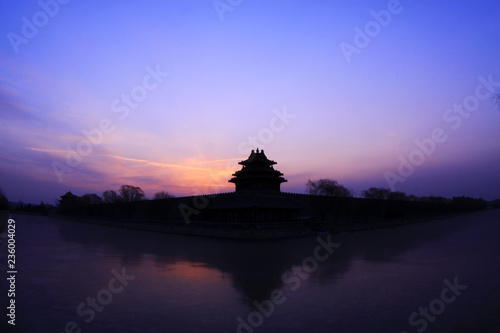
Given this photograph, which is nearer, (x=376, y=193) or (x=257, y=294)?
(x=257, y=294)

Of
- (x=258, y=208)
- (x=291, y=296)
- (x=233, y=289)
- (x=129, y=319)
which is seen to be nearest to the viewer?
(x=129, y=319)

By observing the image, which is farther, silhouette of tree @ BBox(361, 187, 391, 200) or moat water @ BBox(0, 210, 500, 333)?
silhouette of tree @ BBox(361, 187, 391, 200)

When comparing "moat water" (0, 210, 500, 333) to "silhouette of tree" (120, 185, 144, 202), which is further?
"silhouette of tree" (120, 185, 144, 202)

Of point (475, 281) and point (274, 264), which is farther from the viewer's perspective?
point (274, 264)

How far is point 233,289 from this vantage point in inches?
517

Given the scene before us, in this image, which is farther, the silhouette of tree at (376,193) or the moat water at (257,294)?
the silhouette of tree at (376,193)

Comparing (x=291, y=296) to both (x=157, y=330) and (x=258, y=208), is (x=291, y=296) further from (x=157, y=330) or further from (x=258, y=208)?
(x=258, y=208)

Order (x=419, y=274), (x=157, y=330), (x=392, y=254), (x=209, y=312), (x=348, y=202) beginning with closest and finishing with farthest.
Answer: (x=157, y=330) < (x=209, y=312) < (x=419, y=274) < (x=392, y=254) < (x=348, y=202)

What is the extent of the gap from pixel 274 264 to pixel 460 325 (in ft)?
36.6

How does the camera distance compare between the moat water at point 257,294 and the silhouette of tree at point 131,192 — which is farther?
the silhouette of tree at point 131,192

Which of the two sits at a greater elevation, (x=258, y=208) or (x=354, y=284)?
(x=258, y=208)

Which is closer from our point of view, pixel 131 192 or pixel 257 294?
pixel 257 294

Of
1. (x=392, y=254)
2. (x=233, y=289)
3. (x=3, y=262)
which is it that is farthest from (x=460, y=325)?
(x=3, y=262)

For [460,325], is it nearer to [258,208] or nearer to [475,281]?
[475,281]
